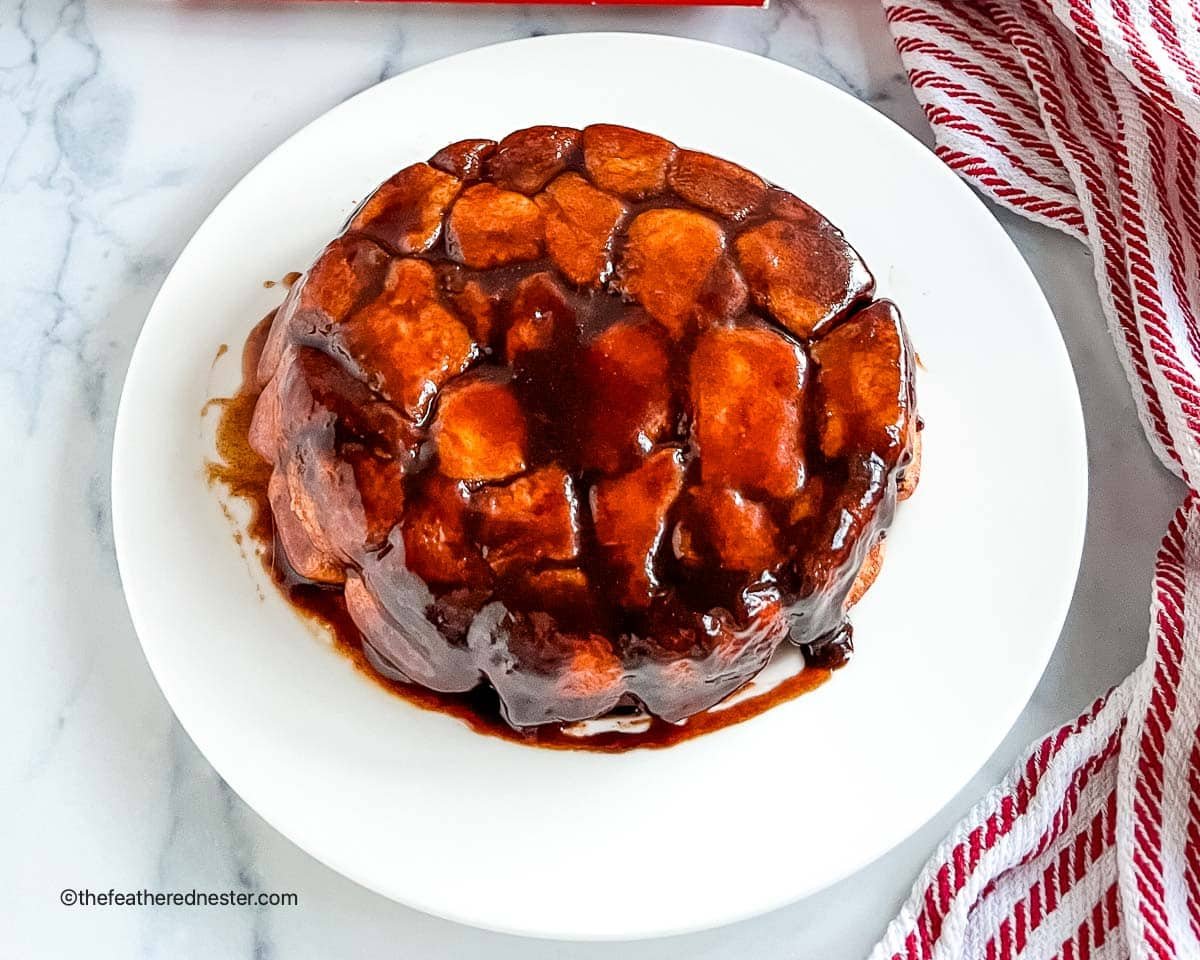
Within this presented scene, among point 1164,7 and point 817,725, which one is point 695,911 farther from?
point 1164,7

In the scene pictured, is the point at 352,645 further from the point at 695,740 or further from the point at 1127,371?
the point at 1127,371

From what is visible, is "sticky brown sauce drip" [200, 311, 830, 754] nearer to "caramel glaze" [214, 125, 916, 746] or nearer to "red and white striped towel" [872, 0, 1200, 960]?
"caramel glaze" [214, 125, 916, 746]

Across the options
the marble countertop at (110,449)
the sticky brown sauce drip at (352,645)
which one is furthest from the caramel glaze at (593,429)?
the marble countertop at (110,449)

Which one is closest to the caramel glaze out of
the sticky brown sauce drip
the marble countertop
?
the sticky brown sauce drip

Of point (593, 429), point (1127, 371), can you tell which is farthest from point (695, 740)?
point (1127, 371)

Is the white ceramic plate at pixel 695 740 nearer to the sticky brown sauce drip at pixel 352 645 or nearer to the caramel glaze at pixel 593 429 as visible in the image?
the sticky brown sauce drip at pixel 352 645

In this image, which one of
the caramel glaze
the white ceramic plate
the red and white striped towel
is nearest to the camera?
the caramel glaze

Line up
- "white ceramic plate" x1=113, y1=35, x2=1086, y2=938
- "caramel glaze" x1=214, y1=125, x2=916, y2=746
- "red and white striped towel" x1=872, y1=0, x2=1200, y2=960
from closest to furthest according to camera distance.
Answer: "caramel glaze" x1=214, y1=125, x2=916, y2=746 < "white ceramic plate" x1=113, y1=35, x2=1086, y2=938 < "red and white striped towel" x1=872, y1=0, x2=1200, y2=960
